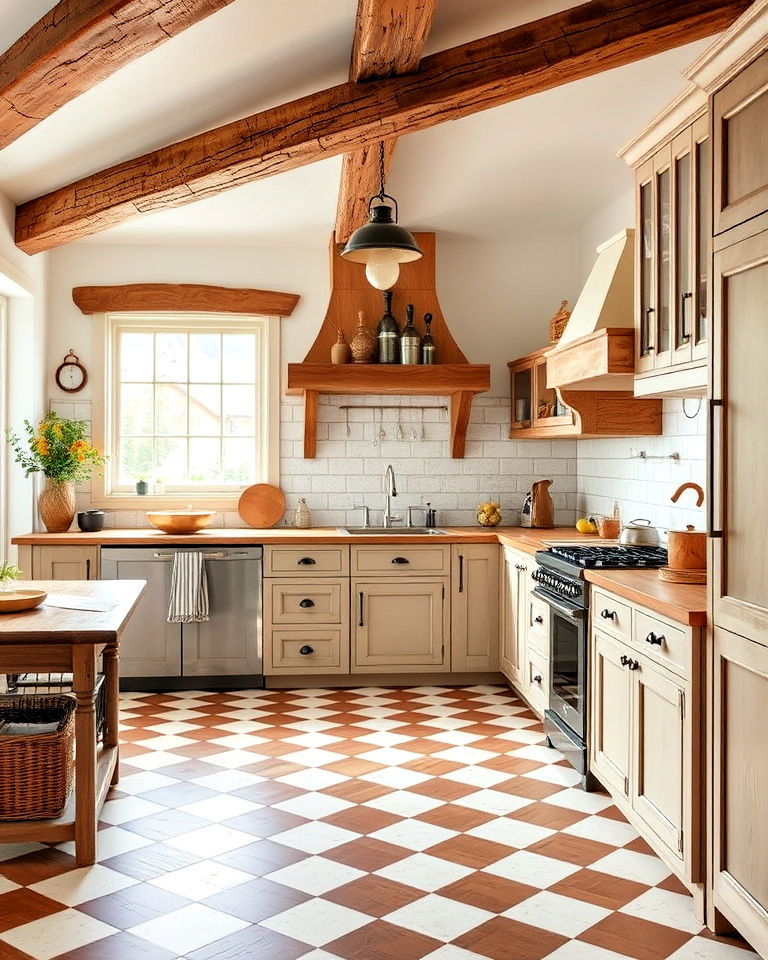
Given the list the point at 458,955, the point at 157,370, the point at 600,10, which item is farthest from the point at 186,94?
the point at 458,955

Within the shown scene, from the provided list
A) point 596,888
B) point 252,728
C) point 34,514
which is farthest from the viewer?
point 34,514

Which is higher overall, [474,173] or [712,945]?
[474,173]

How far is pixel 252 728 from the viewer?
16.6 ft

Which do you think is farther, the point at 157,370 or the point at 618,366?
the point at 157,370

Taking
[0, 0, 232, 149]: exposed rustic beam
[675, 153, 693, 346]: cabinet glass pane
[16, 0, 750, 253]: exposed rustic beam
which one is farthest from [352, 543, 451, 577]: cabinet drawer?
[0, 0, 232, 149]: exposed rustic beam

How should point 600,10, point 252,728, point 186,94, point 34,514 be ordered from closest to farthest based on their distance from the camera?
1. point 600,10
2. point 186,94
3. point 252,728
4. point 34,514

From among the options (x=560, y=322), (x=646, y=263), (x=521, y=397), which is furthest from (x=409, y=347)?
(x=646, y=263)

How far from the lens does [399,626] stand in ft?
19.4

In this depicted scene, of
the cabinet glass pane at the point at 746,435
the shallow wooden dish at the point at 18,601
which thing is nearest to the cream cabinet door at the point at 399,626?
the shallow wooden dish at the point at 18,601

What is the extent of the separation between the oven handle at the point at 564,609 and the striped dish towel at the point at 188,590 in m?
2.03

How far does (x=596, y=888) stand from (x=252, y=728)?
234 cm

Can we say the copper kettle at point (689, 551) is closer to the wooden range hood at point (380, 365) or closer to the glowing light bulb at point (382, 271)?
the glowing light bulb at point (382, 271)

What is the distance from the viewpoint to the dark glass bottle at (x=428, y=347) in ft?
20.0

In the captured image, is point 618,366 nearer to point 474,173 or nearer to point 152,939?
point 474,173
